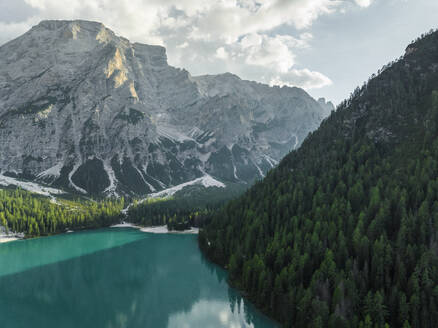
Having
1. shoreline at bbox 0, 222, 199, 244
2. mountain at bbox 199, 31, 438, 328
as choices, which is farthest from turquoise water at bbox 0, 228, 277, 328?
shoreline at bbox 0, 222, 199, 244

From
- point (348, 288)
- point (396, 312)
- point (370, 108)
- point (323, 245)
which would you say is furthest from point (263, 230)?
point (370, 108)

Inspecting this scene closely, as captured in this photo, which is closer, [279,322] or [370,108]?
[279,322]

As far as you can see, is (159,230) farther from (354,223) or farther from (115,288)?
(354,223)

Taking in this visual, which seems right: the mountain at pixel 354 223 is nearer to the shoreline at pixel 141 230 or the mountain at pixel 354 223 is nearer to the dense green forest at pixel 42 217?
the shoreline at pixel 141 230

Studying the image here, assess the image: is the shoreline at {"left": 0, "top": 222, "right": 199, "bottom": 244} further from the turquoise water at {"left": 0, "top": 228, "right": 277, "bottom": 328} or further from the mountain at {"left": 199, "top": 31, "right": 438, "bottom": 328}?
the mountain at {"left": 199, "top": 31, "right": 438, "bottom": 328}

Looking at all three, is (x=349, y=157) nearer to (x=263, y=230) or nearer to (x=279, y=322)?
(x=263, y=230)

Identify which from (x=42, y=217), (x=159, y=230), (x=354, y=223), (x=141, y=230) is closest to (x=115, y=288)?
(x=354, y=223)
